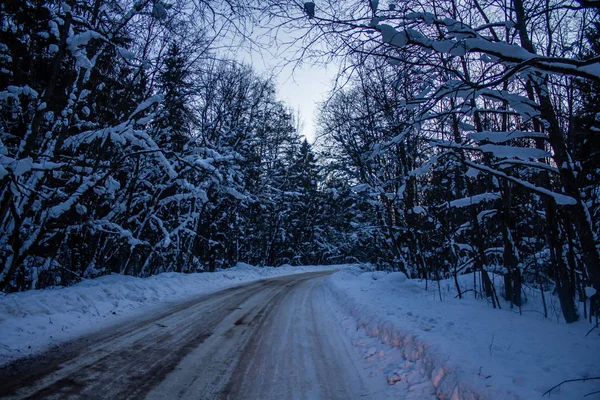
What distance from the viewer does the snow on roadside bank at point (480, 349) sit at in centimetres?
260

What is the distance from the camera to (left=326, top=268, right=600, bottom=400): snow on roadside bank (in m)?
2.60

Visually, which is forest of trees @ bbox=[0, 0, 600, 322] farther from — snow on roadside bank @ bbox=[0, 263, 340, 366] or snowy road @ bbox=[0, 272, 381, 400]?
snowy road @ bbox=[0, 272, 381, 400]

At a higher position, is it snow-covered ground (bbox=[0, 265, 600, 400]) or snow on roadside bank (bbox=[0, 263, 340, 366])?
snow on roadside bank (bbox=[0, 263, 340, 366])

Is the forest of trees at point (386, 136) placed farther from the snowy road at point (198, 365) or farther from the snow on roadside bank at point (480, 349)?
the snowy road at point (198, 365)

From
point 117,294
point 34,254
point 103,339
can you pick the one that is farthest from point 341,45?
point 34,254

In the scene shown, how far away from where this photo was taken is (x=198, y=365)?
3537 mm

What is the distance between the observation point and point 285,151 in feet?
92.1

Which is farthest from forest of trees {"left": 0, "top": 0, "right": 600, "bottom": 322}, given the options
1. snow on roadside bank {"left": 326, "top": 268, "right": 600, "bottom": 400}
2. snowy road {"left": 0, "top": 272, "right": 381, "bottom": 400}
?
snowy road {"left": 0, "top": 272, "right": 381, "bottom": 400}

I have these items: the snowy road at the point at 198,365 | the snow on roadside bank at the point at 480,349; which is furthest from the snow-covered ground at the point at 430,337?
the snowy road at the point at 198,365

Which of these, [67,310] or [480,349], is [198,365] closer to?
[480,349]

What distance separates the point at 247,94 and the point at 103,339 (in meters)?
17.6

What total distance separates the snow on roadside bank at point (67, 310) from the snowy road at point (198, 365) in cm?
43

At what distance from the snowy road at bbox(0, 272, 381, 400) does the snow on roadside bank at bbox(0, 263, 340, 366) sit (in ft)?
1.42

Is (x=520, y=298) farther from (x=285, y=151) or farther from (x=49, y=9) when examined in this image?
(x=285, y=151)
